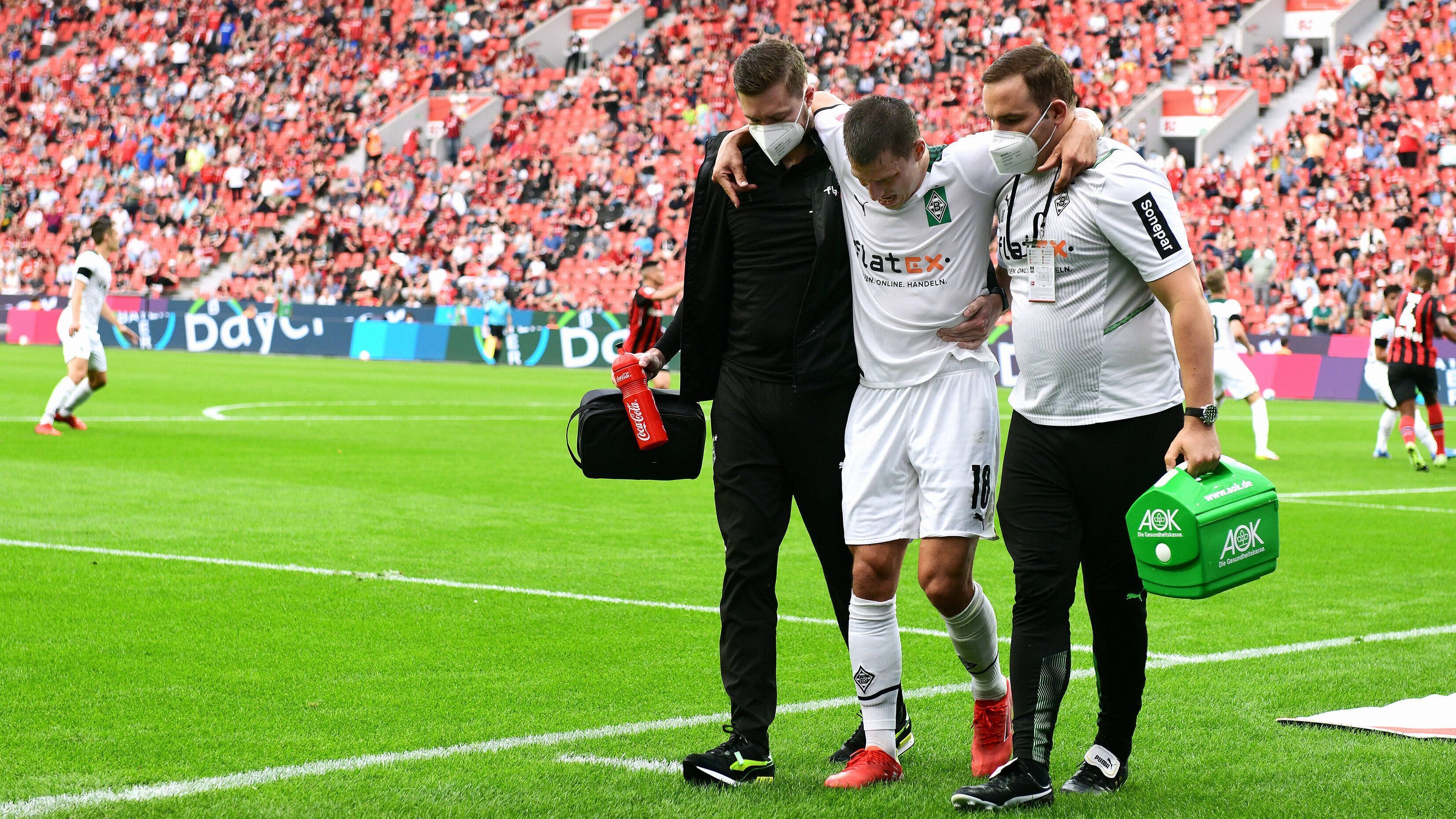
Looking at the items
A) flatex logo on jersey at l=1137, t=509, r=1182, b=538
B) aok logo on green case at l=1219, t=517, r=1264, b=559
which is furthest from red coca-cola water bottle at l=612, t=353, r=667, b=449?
aok logo on green case at l=1219, t=517, r=1264, b=559

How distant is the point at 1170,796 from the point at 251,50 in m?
50.3

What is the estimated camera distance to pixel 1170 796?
4.41 meters

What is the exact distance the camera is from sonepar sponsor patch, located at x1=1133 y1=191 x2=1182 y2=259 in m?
4.19

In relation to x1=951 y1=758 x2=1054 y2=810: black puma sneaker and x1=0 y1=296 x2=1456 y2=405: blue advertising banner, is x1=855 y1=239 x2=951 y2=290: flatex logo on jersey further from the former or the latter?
x1=0 y1=296 x2=1456 y2=405: blue advertising banner

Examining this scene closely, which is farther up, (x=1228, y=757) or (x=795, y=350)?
(x=795, y=350)

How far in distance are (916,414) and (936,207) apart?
58cm

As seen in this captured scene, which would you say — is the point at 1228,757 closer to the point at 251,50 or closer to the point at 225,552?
the point at 225,552

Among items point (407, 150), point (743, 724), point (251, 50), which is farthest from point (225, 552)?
point (251, 50)

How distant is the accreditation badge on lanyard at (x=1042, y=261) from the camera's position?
4367 millimetres

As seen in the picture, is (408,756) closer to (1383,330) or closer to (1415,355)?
(1415,355)

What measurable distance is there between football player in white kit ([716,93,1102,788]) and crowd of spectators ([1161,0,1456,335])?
81.2ft

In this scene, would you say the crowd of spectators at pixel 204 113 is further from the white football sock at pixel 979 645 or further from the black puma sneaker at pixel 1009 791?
the black puma sneaker at pixel 1009 791

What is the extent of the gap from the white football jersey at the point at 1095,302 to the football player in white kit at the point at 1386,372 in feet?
43.2

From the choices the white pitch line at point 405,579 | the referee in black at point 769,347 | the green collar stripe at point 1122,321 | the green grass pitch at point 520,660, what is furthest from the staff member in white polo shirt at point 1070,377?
the white pitch line at point 405,579
